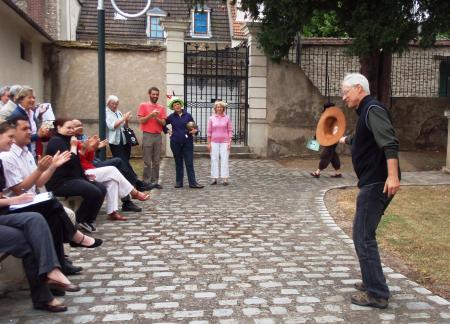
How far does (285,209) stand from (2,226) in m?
5.21

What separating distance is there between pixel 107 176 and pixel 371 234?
4124 millimetres

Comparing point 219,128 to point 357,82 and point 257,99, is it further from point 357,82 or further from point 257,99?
point 357,82

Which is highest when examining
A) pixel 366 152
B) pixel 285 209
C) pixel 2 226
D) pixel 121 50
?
pixel 121 50

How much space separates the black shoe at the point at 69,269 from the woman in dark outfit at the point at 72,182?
162 cm

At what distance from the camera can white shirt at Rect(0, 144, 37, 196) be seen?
16.1 feet

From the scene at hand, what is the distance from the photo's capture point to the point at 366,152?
15.0ft

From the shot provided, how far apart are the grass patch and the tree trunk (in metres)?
4.48

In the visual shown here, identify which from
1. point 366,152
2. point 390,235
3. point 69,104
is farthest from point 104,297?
point 69,104

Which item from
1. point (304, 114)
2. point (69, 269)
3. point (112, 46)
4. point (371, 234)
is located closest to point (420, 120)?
point (304, 114)

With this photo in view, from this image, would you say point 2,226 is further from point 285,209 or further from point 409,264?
point 285,209

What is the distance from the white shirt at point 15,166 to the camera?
4.90m

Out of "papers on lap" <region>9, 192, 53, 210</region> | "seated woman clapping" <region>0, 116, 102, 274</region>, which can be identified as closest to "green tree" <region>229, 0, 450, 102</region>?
"seated woman clapping" <region>0, 116, 102, 274</region>

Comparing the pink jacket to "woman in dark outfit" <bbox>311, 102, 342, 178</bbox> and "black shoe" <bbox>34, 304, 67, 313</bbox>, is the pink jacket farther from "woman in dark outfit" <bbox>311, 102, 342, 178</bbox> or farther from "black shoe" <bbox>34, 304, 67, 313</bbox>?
"black shoe" <bbox>34, 304, 67, 313</bbox>

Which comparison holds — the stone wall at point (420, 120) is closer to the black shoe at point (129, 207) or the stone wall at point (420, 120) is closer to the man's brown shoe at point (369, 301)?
the black shoe at point (129, 207)
